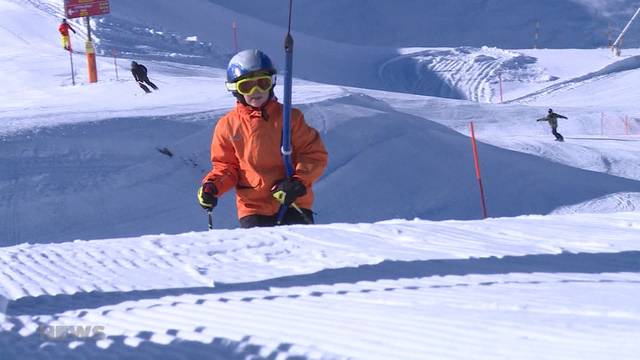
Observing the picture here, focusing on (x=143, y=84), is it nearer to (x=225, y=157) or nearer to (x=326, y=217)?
(x=326, y=217)

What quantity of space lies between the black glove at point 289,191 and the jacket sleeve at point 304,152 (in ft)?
0.24

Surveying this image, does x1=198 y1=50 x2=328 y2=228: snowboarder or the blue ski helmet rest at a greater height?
the blue ski helmet

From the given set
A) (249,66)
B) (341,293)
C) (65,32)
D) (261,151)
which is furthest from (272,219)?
(65,32)

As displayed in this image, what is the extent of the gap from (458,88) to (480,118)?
887 cm

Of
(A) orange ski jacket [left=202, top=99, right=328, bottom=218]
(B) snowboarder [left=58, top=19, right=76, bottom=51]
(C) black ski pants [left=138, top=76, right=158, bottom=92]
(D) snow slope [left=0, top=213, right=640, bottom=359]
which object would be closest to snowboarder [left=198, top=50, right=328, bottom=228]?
(A) orange ski jacket [left=202, top=99, right=328, bottom=218]

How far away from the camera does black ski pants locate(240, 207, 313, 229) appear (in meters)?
5.41

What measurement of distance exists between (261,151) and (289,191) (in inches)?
12.6

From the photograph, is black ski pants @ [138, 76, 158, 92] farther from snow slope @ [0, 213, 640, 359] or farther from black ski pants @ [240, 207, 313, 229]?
snow slope @ [0, 213, 640, 359]

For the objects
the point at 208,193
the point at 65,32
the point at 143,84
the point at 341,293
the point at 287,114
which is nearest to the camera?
the point at 341,293

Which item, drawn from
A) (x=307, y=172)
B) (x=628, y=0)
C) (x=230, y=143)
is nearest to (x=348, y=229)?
(x=307, y=172)

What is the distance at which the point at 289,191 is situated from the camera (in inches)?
199

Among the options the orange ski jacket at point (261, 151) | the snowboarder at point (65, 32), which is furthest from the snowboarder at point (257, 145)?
the snowboarder at point (65, 32)

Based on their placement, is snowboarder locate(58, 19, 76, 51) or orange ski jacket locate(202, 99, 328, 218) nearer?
orange ski jacket locate(202, 99, 328, 218)

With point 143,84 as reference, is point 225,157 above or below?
above
